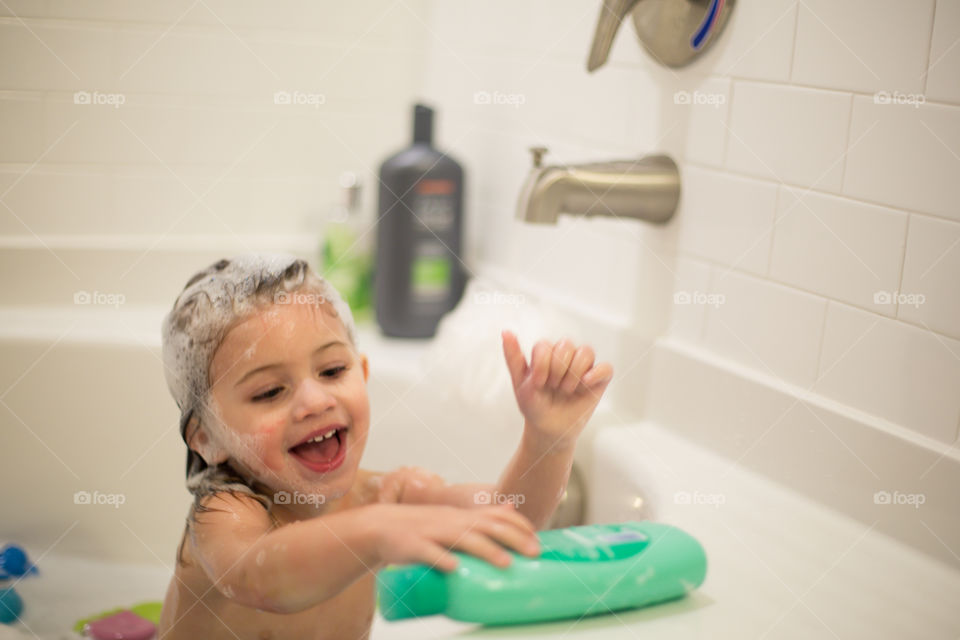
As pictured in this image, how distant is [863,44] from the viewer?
90 centimetres

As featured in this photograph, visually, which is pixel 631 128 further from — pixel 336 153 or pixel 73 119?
pixel 73 119

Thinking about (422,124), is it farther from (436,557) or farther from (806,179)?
(436,557)

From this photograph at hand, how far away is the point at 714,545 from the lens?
0.89m

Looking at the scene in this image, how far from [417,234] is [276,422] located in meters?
0.67

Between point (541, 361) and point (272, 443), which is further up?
point (541, 361)

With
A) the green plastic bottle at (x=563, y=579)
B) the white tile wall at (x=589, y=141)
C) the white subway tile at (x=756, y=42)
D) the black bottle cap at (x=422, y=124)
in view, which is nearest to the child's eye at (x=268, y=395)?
the green plastic bottle at (x=563, y=579)

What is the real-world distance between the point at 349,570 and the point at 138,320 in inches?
36.4

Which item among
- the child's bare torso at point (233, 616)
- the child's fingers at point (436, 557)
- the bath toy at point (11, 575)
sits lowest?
the bath toy at point (11, 575)

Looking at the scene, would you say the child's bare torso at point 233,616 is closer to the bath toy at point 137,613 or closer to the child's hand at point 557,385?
the child's hand at point 557,385

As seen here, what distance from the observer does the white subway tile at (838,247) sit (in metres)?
0.90

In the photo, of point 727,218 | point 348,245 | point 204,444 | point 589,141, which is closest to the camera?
point 204,444

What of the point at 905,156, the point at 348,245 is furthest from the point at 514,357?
the point at 348,245

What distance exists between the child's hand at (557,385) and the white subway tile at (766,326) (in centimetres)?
26

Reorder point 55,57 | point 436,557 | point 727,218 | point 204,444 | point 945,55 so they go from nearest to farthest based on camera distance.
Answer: point 436,557
point 945,55
point 204,444
point 727,218
point 55,57
